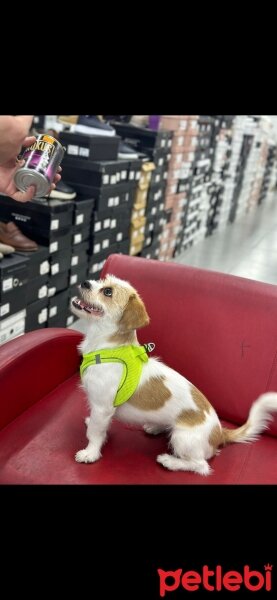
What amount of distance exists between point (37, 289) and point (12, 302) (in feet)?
0.96

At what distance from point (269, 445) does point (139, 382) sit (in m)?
0.46

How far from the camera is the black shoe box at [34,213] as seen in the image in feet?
8.64

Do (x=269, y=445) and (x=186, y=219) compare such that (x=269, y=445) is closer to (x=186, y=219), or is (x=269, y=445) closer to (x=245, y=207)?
(x=186, y=219)

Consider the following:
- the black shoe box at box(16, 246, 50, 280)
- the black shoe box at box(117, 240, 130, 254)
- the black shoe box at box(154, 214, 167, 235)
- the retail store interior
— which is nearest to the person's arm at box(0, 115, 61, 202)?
the retail store interior

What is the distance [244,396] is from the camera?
4.87ft

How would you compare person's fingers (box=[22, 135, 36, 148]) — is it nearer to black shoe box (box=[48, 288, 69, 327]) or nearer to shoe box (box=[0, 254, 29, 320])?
shoe box (box=[0, 254, 29, 320])

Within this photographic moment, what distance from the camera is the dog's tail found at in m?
1.36

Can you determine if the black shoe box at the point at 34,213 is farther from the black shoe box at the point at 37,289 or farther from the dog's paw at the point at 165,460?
the dog's paw at the point at 165,460

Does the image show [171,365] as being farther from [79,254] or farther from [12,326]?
[79,254]

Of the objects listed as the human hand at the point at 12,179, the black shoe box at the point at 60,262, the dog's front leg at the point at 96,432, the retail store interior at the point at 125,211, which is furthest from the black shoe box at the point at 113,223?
the dog's front leg at the point at 96,432

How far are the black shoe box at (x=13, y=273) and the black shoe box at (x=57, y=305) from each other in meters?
0.45

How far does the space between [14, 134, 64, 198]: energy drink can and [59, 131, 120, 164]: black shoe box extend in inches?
72.9
